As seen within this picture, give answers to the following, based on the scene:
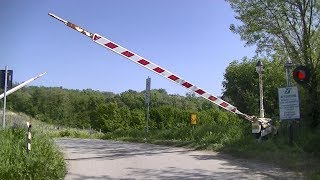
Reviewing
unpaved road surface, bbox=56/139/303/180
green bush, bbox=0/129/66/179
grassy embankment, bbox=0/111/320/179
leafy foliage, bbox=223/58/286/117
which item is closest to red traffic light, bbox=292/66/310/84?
grassy embankment, bbox=0/111/320/179

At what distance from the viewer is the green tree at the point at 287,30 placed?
1573cm

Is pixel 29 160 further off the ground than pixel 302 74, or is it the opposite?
pixel 302 74

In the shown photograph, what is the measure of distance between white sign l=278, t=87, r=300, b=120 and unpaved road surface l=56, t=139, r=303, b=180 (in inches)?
93.6

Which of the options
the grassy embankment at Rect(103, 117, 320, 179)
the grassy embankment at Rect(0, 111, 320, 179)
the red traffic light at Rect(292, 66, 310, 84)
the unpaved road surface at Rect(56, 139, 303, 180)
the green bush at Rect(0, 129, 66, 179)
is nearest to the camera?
the green bush at Rect(0, 129, 66, 179)

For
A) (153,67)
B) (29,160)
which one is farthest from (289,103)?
(29,160)

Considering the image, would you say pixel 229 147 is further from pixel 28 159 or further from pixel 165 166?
pixel 28 159

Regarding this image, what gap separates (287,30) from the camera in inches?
653

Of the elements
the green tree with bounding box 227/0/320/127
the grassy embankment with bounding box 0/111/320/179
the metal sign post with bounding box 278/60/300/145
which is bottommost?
the grassy embankment with bounding box 0/111/320/179

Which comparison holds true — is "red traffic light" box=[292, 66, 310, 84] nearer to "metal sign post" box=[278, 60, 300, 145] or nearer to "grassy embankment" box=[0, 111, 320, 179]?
"metal sign post" box=[278, 60, 300, 145]

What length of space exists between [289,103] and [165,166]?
4.85m

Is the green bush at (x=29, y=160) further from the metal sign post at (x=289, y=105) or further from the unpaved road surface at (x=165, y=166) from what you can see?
the metal sign post at (x=289, y=105)

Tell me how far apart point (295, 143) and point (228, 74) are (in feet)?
130

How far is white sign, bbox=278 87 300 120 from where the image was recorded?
44.0 feet

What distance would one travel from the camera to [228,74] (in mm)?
52344
